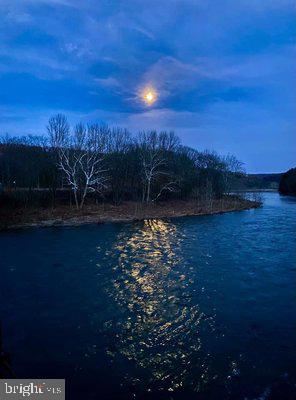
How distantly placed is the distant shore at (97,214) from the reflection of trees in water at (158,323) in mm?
21847

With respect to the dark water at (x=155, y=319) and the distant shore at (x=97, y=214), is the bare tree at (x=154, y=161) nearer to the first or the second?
the distant shore at (x=97, y=214)

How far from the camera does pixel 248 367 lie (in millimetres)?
10297

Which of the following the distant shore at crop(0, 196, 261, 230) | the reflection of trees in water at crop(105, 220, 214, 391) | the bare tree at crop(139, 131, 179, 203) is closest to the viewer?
the reflection of trees in water at crop(105, 220, 214, 391)

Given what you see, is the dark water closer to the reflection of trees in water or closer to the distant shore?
the reflection of trees in water

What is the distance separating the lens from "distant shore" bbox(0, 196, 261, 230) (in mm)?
43281

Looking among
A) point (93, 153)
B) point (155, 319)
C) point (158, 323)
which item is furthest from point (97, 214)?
point (158, 323)

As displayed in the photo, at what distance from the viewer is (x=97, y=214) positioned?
49.1 metres

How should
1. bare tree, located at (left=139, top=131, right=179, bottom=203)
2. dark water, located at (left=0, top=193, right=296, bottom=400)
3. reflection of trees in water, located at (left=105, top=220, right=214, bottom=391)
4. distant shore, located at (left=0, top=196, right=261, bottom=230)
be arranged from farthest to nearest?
1. bare tree, located at (left=139, top=131, right=179, bottom=203)
2. distant shore, located at (left=0, top=196, right=261, bottom=230)
3. reflection of trees in water, located at (left=105, top=220, right=214, bottom=391)
4. dark water, located at (left=0, top=193, right=296, bottom=400)

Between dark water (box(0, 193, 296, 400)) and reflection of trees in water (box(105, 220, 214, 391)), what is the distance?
5cm

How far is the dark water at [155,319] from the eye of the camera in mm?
9688

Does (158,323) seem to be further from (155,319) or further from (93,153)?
(93,153)

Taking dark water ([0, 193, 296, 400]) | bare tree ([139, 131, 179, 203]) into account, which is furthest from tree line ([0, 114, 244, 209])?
dark water ([0, 193, 296, 400])

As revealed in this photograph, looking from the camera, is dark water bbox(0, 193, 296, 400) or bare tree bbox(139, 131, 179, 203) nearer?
dark water bbox(0, 193, 296, 400)

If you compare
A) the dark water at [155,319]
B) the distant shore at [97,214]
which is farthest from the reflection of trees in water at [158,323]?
the distant shore at [97,214]
